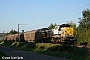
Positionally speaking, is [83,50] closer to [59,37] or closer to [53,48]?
[53,48]

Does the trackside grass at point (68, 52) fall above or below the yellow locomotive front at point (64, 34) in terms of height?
below

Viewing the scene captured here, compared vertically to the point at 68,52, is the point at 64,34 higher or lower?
higher

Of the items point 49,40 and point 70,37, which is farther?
point 49,40

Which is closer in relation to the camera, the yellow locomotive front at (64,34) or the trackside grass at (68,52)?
the trackside grass at (68,52)

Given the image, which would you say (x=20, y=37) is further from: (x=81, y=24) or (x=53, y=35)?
(x=53, y=35)

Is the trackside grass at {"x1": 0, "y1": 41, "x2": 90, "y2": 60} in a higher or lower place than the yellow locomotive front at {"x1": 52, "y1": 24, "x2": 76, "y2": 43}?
lower

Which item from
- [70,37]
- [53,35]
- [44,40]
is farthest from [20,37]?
[70,37]

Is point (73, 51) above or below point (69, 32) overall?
below

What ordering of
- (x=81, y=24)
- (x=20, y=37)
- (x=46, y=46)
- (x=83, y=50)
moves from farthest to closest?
(x=81, y=24), (x=20, y=37), (x=46, y=46), (x=83, y=50)

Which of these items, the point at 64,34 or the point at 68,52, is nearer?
the point at 68,52

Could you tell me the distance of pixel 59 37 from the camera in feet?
133

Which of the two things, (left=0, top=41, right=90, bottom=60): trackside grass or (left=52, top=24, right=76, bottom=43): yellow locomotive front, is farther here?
(left=52, top=24, right=76, bottom=43): yellow locomotive front

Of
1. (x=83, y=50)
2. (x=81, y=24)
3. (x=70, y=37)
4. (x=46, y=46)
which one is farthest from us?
(x=81, y=24)

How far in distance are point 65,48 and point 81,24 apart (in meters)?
65.1
